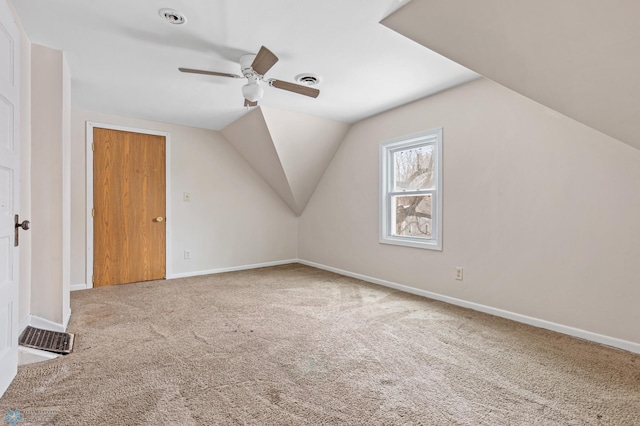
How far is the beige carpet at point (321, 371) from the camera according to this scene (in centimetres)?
152

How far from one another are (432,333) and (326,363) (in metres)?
0.97

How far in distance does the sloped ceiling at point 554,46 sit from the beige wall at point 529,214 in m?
0.42

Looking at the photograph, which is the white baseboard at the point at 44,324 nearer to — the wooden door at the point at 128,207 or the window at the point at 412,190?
the wooden door at the point at 128,207

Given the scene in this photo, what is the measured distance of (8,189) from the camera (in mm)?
1709

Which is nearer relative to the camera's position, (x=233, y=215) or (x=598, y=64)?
(x=598, y=64)

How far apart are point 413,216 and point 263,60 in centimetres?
246

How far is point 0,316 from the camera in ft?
5.17

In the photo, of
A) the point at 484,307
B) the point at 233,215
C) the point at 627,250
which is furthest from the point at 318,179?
the point at 627,250

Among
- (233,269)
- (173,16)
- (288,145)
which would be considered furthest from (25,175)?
(233,269)

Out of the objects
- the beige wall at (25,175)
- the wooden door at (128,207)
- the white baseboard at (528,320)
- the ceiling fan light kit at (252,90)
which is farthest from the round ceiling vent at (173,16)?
the white baseboard at (528,320)

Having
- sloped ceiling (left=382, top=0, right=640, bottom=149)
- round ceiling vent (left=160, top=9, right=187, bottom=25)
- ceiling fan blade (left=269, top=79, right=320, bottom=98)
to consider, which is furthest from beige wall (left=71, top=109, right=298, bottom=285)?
sloped ceiling (left=382, top=0, right=640, bottom=149)

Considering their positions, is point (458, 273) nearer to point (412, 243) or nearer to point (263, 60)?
point (412, 243)

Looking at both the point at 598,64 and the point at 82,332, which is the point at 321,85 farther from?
the point at 82,332

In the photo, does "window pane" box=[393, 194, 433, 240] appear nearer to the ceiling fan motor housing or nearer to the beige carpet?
the beige carpet
